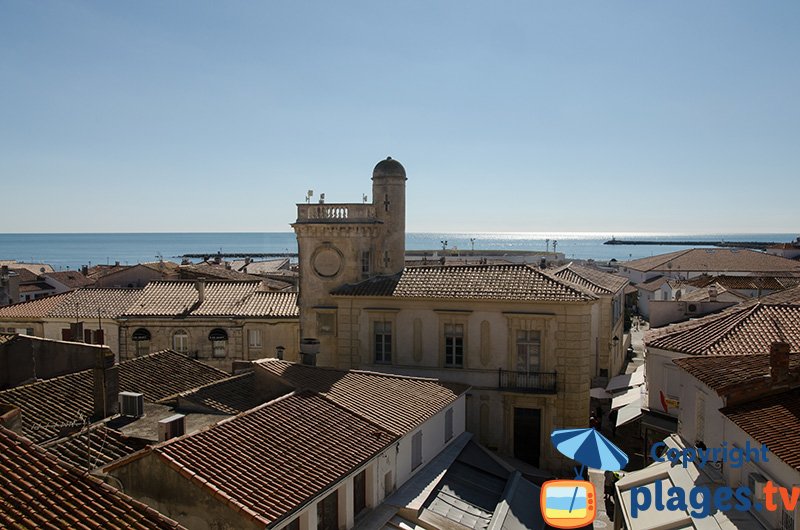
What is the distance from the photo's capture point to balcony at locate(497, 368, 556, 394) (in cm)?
2739

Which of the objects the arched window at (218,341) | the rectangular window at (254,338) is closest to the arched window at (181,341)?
the arched window at (218,341)

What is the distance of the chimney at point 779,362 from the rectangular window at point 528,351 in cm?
1139

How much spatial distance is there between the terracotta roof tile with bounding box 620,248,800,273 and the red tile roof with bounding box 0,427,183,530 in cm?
7327

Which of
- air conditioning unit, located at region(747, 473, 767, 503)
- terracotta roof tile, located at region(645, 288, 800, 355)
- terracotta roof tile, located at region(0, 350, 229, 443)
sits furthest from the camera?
terracotta roof tile, located at region(645, 288, 800, 355)

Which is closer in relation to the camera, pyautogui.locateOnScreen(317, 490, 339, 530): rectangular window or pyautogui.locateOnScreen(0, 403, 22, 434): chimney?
pyautogui.locateOnScreen(0, 403, 22, 434): chimney

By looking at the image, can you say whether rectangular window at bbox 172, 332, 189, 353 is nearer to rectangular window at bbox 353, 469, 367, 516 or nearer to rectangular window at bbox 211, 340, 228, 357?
rectangular window at bbox 211, 340, 228, 357

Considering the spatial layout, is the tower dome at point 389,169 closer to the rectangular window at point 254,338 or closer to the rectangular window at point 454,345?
the rectangular window at point 454,345

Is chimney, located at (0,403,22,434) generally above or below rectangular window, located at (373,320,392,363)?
above

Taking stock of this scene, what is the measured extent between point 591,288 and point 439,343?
1563cm

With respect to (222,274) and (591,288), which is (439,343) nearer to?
(591,288)

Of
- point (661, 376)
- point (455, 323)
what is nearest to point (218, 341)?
point (455, 323)

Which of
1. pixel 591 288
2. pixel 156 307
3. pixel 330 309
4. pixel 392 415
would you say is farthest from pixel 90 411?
pixel 591 288

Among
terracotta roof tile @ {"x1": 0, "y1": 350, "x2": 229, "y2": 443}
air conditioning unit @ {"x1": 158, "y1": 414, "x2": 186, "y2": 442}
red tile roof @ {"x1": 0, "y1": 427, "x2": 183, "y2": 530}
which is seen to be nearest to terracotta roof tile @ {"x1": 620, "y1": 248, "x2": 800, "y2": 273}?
terracotta roof tile @ {"x1": 0, "y1": 350, "x2": 229, "y2": 443}

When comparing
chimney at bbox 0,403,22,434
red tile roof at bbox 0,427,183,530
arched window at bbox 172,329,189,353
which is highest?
chimney at bbox 0,403,22,434
